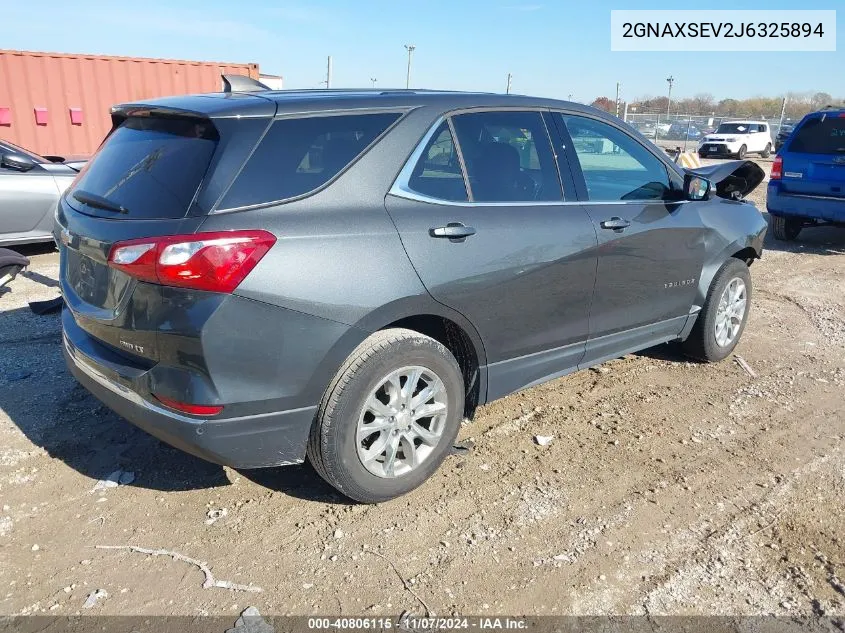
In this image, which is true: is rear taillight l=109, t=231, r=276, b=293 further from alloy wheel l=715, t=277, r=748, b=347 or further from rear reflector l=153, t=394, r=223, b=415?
alloy wheel l=715, t=277, r=748, b=347

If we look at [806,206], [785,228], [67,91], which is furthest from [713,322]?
[67,91]

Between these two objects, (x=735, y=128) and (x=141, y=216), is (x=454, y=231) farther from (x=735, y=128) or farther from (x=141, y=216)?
(x=735, y=128)

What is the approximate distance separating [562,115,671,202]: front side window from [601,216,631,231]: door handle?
0.44ft

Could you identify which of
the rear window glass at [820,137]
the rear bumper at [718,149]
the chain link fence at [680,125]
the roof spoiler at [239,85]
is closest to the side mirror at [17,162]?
the roof spoiler at [239,85]

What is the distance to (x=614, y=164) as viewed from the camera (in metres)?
4.18

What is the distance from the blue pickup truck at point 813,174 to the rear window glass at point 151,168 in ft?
28.6

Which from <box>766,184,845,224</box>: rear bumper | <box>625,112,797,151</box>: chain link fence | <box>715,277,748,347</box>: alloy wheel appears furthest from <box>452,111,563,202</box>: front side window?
<box>625,112,797,151</box>: chain link fence

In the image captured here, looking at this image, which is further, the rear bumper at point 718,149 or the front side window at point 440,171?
the rear bumper at point 718,149

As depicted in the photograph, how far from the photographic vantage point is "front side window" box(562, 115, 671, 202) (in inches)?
154

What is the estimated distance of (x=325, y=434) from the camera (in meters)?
2.84

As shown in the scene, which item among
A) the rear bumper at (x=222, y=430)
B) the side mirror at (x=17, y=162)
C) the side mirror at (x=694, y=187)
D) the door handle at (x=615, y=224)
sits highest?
the side mirror at (x=694, y=187)

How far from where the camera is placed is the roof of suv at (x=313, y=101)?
9.13 feet

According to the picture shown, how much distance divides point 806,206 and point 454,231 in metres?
7.92

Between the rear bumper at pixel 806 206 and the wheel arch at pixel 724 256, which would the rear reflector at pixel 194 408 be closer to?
the wheel arch at pixel 724 256
